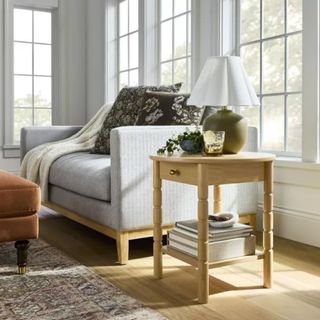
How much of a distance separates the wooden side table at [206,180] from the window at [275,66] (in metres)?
1.07

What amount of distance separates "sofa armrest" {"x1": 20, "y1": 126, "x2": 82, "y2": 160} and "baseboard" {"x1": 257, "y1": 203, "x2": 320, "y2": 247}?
6.21 feet

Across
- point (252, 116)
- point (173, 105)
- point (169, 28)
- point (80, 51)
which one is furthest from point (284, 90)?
point (80, 51)

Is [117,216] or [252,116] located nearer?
[117,216]

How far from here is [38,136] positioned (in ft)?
13.0

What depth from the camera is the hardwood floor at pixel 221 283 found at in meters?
1.86

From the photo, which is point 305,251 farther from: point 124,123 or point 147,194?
point 124,123

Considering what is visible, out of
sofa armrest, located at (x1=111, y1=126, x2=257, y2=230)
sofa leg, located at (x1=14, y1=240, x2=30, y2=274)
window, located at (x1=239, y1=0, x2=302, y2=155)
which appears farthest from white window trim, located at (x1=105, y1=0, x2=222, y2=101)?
sofa leg, located at (x1=14, y1=240, x2=30, y2=274)

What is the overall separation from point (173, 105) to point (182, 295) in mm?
1268

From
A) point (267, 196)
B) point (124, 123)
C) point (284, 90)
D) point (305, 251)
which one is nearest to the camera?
point (267, 196)

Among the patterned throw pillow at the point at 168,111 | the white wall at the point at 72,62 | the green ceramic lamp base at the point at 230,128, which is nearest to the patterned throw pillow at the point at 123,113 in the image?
the patterned throw pillow at the point at 168,111

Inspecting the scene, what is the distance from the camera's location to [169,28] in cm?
432

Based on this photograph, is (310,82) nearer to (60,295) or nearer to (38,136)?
(60,295)

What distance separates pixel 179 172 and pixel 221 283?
20.4 inches

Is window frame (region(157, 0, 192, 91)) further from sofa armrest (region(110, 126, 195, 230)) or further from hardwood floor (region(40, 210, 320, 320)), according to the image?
hardwood floor (region(40, 210, 320, 320))
